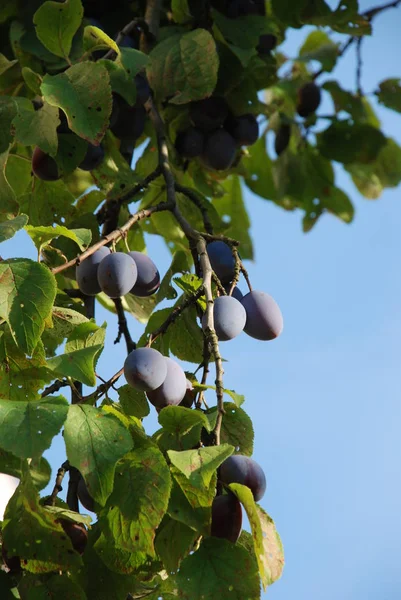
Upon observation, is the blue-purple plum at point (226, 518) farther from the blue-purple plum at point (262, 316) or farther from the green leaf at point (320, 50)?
the green leaf at point (320, 50)

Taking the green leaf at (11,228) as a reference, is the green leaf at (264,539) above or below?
below

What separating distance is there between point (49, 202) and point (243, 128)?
0.45 metres

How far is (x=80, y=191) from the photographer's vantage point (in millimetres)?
2035

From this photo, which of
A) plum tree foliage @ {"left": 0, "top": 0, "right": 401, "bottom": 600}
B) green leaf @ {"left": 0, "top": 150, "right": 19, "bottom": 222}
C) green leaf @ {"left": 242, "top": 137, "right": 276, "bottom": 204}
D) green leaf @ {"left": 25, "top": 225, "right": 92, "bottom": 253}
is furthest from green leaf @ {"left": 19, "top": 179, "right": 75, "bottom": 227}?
green leaf @ {"left": 242, "top": 137, "right": 276, "bottom": 204}

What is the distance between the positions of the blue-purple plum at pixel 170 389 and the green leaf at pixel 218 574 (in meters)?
0.21

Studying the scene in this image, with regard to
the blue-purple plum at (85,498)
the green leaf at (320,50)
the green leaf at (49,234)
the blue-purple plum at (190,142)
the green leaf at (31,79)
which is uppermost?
the green leaf at (320,50)

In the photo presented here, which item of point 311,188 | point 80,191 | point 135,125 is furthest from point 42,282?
point 311,188

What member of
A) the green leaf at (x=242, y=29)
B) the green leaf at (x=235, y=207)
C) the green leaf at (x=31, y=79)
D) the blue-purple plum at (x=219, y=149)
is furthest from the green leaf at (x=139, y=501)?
the green leaf at (x=235, y=207)

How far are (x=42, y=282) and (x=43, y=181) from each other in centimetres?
59

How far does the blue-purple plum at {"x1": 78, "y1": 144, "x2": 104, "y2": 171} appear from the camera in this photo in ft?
5.34

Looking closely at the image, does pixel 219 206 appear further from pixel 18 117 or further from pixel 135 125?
pixel 18 117

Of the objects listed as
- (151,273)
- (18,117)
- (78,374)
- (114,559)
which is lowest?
(114,559)

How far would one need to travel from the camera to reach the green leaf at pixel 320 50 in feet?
7.82

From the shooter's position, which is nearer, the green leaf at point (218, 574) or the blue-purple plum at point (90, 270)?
the green leaf at point (218, 574)
